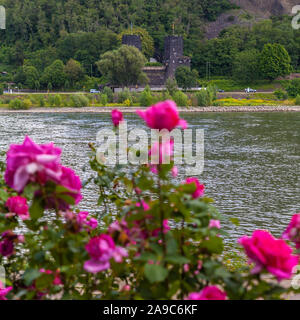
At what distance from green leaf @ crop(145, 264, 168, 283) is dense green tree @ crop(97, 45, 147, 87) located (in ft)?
200

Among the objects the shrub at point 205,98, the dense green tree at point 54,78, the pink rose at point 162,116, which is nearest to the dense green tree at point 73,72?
the dense green tree at point 54,78

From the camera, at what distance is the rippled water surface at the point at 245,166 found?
9.87 metres

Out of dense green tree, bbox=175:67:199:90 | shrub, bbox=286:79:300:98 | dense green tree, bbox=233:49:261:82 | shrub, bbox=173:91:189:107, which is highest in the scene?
dense green tree, bbox=233:49:261:82

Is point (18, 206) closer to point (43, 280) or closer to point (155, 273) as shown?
point (43, 280)

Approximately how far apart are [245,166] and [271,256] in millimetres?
14873

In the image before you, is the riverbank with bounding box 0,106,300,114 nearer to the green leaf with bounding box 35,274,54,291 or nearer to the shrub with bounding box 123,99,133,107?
the shrub with bounding box 123,99,133,107

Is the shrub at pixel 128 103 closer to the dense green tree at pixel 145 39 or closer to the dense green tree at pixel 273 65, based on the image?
the dense green tree at pixel 273 65

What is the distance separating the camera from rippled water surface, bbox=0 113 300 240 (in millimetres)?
9867

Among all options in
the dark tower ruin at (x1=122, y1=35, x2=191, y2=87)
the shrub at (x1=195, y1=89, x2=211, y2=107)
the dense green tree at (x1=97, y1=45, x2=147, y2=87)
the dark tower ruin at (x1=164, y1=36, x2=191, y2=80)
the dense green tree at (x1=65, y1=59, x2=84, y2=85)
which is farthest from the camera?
the dense green tree at (x1=65, y1=59, x2=84, y2=85)

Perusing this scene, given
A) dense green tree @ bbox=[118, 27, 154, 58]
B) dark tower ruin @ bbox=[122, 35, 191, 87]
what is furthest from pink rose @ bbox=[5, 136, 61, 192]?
dense green tree @ bbox=[118, 27, 154, 58]

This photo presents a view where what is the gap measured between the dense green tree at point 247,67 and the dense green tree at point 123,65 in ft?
51.2

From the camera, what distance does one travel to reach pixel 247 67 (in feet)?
229
